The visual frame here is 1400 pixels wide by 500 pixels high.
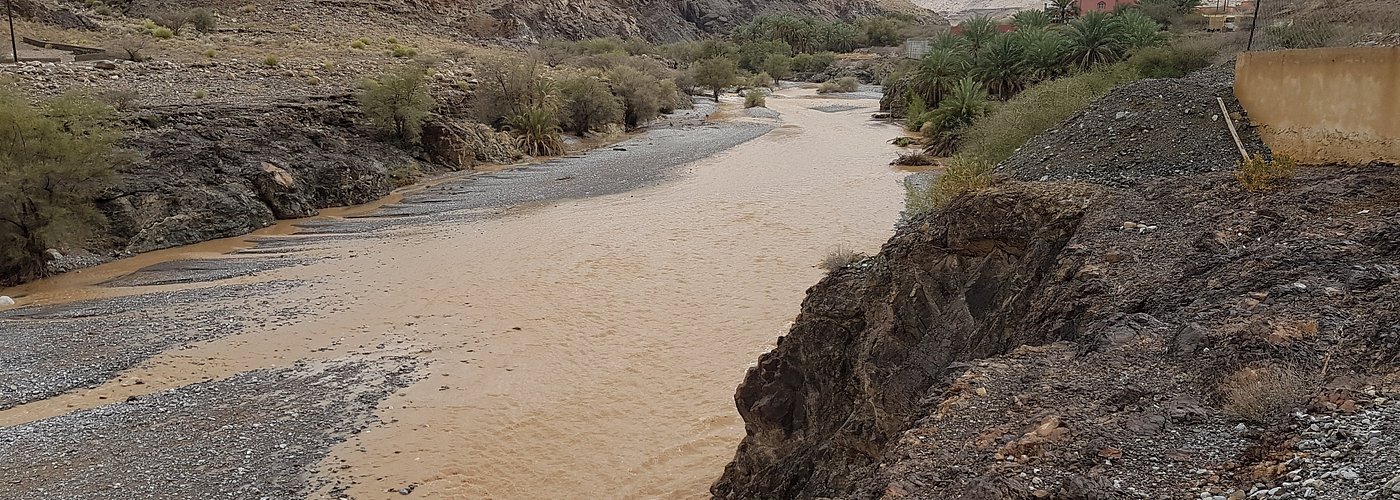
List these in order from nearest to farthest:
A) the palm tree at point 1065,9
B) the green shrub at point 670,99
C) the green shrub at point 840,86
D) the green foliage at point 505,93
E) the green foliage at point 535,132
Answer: the green foliage at point 535,132, the green foliage at point 505,93, the green shrub at point 670,99, the palm tree at point 1065,9, the green shrub at point 840,86

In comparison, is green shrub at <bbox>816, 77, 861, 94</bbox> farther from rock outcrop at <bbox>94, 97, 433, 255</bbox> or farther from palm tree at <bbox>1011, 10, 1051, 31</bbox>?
rock outcrop at <bbox>94, 97, 433, 255</bbox>

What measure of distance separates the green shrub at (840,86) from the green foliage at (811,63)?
13.4 metres

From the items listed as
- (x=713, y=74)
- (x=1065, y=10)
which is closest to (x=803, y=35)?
(x=713, y=74)

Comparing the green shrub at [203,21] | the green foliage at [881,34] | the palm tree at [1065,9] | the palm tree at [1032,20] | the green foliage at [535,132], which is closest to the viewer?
the green foliage at [535,132]

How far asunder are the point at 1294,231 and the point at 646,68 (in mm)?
53223

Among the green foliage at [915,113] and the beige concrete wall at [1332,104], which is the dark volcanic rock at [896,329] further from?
the green foliage at [915,113]

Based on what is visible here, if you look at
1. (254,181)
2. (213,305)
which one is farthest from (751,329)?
(254,181)

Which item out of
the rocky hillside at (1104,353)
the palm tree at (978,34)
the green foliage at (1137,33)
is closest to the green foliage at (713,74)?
the palm tree at (978,34)

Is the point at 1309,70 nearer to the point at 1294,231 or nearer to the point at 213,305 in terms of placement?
the point at 1294,231

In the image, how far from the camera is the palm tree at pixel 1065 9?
56500 mm

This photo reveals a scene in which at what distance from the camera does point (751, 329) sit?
13094 mm

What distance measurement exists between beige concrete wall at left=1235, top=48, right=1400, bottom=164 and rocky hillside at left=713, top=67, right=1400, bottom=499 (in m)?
0.30

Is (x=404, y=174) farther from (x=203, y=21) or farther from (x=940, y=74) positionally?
(x=203, y=21)

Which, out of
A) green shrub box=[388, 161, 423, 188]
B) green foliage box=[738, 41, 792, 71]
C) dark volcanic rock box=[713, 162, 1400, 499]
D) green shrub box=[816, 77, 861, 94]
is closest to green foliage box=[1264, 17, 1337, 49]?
dark volcanic rock box=[713, 162, 1400, 499]
